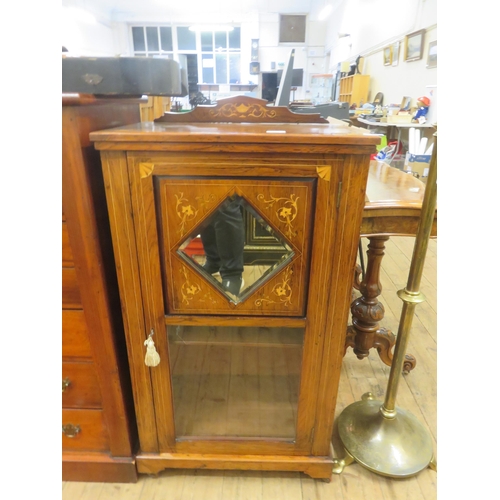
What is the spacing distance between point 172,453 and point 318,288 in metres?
0.63

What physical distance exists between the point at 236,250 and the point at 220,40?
9165 millimetres

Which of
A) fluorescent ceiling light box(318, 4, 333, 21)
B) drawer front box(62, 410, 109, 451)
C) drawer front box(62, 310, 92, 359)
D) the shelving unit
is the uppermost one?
fluorescent ceiling light box(318, 4, 333, 21)

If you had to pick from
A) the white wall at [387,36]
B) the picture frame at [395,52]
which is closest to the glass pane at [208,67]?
the white wall at [387,36]

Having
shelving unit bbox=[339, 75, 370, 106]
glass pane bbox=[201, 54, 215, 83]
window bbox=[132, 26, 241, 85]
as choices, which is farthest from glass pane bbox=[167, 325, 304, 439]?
glass pane bbox=[201, 54, 215, 83]

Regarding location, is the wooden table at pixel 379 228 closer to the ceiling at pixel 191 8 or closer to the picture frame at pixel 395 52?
the picture frame at pixel 395 52

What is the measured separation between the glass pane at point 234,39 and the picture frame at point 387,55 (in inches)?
199

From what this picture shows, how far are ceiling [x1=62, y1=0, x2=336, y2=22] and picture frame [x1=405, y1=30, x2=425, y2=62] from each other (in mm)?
4544

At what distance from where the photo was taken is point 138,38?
848 centimetres

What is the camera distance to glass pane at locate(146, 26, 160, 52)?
27.4ft

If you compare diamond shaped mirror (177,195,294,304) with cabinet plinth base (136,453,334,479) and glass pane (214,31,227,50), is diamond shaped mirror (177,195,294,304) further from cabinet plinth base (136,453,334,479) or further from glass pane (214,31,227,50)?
glass pane (214,31,227,50)

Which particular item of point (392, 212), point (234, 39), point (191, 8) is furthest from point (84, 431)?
point (234, 39)

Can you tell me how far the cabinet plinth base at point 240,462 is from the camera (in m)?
0.97

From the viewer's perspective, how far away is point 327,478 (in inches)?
39.4
